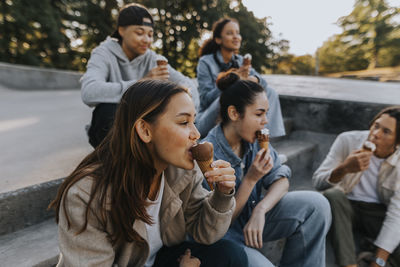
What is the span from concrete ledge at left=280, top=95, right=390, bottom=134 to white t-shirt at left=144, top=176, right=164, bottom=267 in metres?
3.23

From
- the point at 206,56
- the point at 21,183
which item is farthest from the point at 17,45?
the point at 21,183

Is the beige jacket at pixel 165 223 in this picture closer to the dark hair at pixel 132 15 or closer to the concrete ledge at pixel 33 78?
the dark hair at pixel 132 15

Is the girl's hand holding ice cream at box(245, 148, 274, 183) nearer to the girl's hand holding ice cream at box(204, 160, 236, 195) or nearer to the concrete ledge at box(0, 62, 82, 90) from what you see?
the girl's hand holding ice cream at box(204, 160, 236, 195)

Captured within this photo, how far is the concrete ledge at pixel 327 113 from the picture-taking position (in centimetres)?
358

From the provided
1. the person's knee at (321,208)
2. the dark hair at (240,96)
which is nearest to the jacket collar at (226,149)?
the dark hair at (240,96)

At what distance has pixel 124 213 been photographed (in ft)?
3.88

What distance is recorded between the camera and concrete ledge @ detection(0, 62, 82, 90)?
6.69 meters

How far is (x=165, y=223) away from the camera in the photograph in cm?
142

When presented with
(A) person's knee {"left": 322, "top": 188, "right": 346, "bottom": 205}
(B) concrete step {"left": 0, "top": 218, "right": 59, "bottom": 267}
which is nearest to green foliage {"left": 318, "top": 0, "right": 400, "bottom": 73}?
(A) person's knee {"left": 322, "top": 188, "right": 346, "bottom": 205}

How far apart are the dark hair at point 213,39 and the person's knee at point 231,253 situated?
2.79m

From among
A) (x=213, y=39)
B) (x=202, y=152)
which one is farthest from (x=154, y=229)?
(x=213, y=39)

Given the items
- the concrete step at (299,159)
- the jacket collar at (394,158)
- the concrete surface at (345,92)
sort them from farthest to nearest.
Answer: the concrete surface at (345,92), the concrete step at (299,159), the jacket collar at (394,158)

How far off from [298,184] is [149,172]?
2.56 metres

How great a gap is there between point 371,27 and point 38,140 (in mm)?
31547
